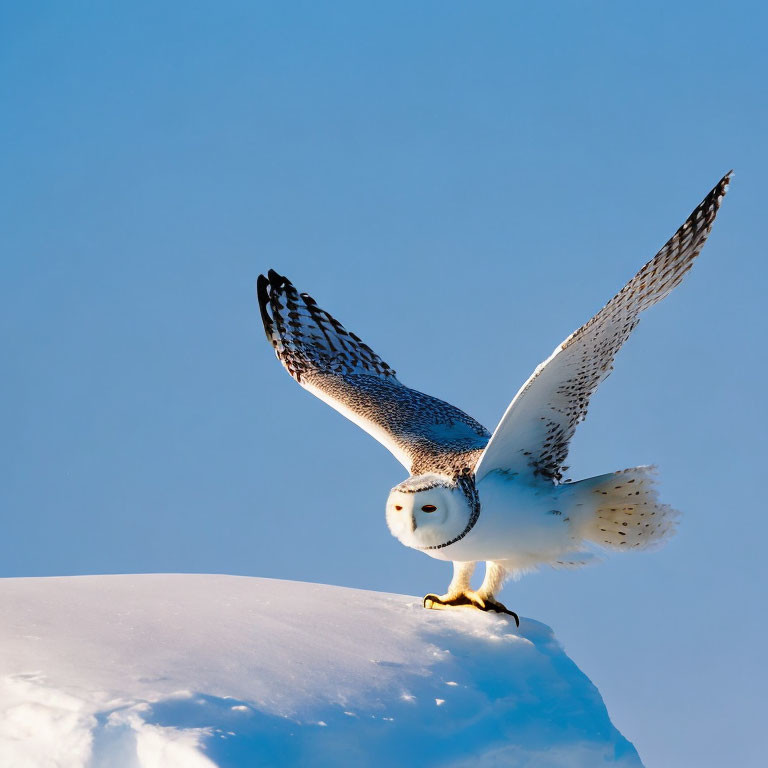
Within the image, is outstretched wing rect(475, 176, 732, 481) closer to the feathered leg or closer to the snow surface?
the feathered leg

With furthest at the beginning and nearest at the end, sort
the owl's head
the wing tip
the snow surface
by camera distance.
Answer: the wing tip → the owl's head → the snow surface

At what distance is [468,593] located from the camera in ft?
18.3

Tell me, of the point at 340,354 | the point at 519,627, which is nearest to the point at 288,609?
the point at 519,627

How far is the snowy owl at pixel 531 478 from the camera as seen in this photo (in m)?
4.94

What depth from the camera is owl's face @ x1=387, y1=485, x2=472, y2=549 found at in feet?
16.0

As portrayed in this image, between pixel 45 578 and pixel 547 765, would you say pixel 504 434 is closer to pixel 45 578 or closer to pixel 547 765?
pixel 547 765

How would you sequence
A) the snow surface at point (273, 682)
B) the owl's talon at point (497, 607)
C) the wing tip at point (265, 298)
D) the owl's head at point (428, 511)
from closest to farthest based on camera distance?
the snow surface at point (273, 682) < the owl's head at point (428, 511) < the owl's talon at point (497, 607) < the wing tip at point (265, 298)

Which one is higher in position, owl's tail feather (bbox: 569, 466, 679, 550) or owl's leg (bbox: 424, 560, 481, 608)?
owl's tail feather (bbox: 569, 466, 679, 550)

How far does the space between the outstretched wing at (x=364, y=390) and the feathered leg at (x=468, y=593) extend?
56 centimetres

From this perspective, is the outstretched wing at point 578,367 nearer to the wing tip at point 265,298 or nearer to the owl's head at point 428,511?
the owl's head at point 428,511

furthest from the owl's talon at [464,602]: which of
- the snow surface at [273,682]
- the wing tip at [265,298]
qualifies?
the wing tip at [265,298]

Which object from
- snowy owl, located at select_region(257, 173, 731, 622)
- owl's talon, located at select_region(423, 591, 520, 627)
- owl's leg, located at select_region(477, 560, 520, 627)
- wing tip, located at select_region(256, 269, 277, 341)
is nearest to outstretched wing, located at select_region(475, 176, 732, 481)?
snowy owl, located at select_region(257, 173, 731, 622)

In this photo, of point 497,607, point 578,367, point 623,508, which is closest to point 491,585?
point 497,607

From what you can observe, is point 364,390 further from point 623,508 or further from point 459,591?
point 623,508
